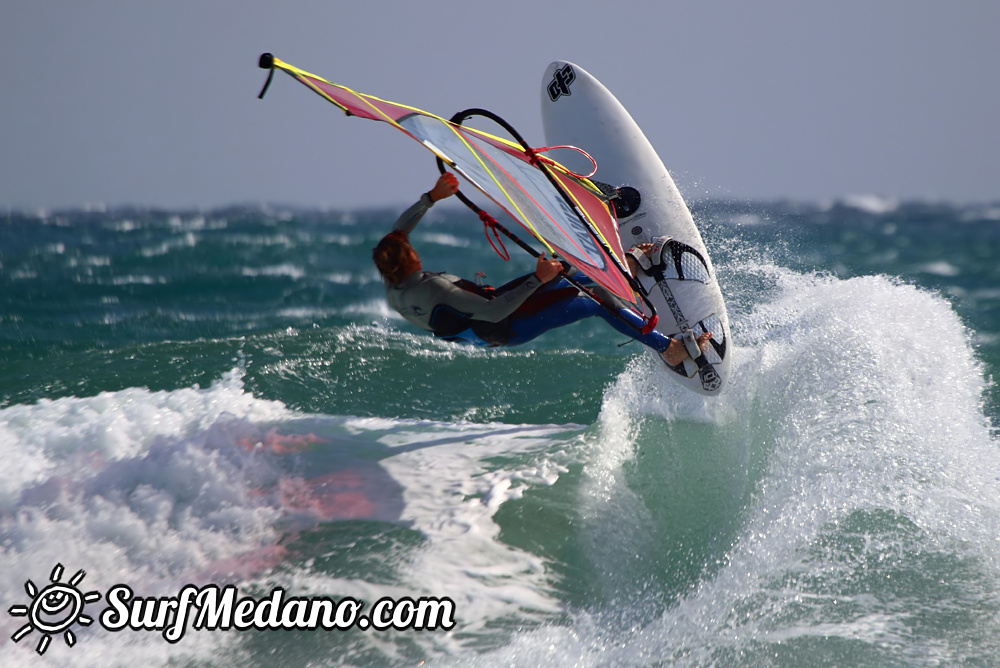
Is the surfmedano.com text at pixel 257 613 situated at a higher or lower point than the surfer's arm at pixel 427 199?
lower

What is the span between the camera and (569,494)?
15.7 feet

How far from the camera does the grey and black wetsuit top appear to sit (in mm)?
4516

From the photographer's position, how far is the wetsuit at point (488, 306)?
452 centimetres

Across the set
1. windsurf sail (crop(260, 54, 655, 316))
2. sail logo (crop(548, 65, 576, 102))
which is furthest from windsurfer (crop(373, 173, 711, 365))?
sail logo (crop(548, 65, 576, 102))

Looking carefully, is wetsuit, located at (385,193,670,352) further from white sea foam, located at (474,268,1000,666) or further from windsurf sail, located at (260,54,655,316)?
white sea foam, located at (474,268,1000,666)

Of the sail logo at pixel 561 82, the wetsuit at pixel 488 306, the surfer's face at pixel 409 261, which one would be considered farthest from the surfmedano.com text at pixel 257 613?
the sail logo at pixel 561 82

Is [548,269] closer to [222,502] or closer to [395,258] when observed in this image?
[395,258]

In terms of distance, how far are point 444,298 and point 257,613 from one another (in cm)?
193

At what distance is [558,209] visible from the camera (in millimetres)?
4539

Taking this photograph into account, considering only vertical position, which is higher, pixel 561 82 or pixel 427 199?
pixel 561 82

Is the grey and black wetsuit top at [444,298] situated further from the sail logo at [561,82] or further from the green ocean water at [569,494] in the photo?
the sail logo at [561,82]

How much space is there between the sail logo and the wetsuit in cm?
209

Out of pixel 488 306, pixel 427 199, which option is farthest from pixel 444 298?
pixel 427 199

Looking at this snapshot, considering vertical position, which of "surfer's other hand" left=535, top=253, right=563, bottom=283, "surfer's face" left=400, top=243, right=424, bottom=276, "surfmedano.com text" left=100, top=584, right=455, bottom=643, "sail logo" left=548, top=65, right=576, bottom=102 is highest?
"sail logo" left=548, top=65, right=576, bottom=102
